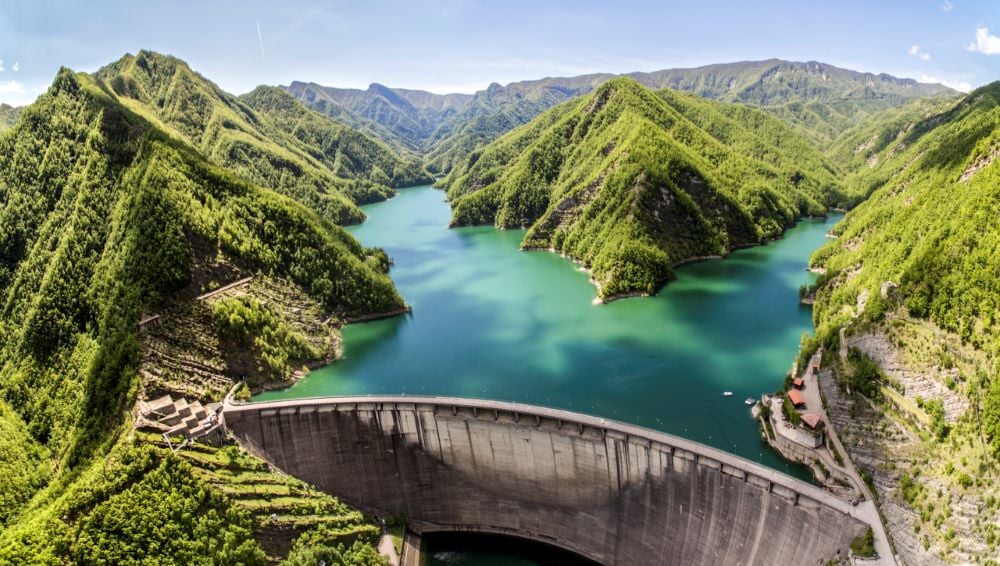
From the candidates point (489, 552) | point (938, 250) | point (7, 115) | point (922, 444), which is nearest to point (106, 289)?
point (489, 552)

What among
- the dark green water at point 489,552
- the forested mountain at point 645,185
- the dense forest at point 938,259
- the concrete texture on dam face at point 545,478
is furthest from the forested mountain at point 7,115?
the dense forest at point 938,259

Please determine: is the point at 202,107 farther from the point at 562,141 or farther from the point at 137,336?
the point at 137,336

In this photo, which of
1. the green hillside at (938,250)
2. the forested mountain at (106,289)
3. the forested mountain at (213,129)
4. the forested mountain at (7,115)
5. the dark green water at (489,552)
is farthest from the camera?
the forested mountain at (213,129)

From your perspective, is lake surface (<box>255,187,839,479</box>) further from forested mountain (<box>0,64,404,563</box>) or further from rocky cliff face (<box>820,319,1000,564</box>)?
forested mountain (<box>0,64,404,563</box>)

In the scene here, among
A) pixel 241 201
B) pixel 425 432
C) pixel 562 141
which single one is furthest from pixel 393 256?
pixel 425 432

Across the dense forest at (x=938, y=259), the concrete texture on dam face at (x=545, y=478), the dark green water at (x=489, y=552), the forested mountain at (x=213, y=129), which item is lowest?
the dark green water at (x=489, y=552)

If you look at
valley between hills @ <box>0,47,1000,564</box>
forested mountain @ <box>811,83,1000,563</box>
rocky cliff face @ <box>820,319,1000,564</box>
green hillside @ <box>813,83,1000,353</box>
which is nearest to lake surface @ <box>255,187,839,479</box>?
valley between hills @ <box>0,47,1000,564</box>

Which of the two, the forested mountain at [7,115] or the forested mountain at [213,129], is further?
the forested mountain at [213,129]

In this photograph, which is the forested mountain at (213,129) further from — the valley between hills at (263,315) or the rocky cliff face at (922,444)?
the rocky cliff face at (922,444)

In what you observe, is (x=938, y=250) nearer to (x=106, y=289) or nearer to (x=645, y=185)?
(x=645, y=185)
